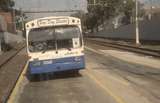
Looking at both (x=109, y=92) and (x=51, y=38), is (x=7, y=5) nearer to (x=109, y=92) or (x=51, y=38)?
(x=51, y=38)

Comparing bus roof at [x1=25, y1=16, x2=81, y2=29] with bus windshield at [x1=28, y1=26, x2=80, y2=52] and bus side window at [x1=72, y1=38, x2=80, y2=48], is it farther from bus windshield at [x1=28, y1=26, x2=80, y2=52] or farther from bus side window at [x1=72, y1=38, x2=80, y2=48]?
bus side window at [x1=72, y1=38, x2=80, y2=48]

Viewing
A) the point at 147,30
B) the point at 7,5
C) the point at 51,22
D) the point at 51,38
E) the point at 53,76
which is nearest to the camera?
the point at 51,38

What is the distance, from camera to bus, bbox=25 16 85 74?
18672mm

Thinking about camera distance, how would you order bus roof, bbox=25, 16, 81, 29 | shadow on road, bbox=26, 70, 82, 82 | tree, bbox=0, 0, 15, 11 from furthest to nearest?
tree, bbox=0, 0, 15, 11
shadow on road, bbox=26, 70, 82, 82
bus roof, bbox=25, 16, 81, 29

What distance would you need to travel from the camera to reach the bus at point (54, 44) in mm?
18672

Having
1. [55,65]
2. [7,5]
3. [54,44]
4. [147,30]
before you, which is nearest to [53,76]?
[55,65]

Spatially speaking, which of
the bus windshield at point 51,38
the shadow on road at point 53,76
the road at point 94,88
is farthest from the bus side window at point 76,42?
the shadow on road at point 53,76

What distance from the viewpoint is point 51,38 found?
61.7 ft

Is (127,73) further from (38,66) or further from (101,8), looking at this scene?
(101,8)

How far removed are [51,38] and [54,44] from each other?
0.28 metres

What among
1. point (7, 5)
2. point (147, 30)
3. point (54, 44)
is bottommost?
point (147, 30)

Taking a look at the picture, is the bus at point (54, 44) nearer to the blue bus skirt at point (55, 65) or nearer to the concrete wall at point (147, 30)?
the blue bus skirt at point (55, 65)

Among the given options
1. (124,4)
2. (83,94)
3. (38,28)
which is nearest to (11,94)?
(83,94)

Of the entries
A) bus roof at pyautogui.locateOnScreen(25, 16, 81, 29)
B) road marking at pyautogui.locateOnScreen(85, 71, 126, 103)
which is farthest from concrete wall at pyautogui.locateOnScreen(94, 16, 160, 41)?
road marking at pyautogui.locateOnScreen(85, 71, 126, 103)
